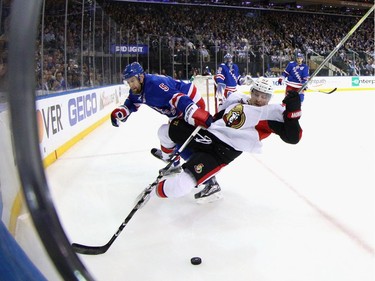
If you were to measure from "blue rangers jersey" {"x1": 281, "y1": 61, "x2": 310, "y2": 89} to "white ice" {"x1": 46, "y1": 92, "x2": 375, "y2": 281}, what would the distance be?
3.12 m

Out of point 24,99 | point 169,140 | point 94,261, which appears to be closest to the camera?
point 24,99

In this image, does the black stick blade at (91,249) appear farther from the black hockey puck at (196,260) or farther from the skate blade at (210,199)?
the skate blade at (210,199)

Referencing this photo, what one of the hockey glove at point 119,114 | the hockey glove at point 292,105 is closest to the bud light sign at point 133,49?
the hockey glove at point 119,114

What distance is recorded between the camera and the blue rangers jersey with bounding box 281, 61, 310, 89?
6.50 meters

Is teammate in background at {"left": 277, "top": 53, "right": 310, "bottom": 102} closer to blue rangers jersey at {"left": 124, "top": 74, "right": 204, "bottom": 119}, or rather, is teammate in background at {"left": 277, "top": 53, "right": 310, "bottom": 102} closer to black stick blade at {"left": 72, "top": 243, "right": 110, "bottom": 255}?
blue rangers jersey at {"left": 124, "top": 74, "right": 204, "bottom": 119}

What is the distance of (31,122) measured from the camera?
311 millimetres

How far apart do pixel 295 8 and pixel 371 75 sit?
28.2 ft

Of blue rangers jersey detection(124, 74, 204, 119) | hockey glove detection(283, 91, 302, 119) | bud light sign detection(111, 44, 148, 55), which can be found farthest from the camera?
bud light sign detection(111, 44, 148, 55)

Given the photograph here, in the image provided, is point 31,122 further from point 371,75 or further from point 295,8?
point 295,8

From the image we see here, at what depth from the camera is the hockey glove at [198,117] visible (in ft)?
6.20

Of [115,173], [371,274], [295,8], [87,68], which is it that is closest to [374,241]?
[371,274]

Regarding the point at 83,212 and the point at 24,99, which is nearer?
the point at 24,99

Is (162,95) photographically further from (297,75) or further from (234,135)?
(297,75)

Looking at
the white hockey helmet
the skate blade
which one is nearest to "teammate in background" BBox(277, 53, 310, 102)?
the skate blade
